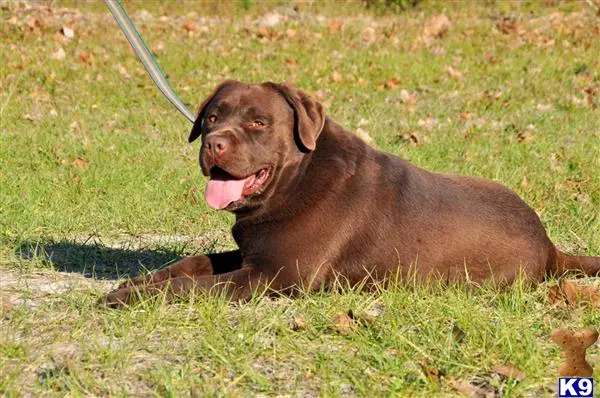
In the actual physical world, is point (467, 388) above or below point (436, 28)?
above

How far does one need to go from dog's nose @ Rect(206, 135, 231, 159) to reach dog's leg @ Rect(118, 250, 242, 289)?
0.65 meters

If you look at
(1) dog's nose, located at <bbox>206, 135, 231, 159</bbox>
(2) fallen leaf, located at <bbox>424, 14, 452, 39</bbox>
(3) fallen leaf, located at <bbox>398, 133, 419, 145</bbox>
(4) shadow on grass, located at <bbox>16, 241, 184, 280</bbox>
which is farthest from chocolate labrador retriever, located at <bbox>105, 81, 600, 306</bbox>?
(2) fallen leaf, located at <bbox>424, 14, 452, 39</bbox>

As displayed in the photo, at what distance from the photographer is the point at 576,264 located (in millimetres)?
5531

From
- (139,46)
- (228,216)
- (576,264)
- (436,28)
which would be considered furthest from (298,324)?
(436,28)

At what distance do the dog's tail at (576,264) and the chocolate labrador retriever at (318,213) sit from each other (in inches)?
11.4

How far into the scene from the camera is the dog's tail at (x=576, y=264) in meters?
5.48

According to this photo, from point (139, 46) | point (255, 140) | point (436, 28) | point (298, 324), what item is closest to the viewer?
point (298, 324)

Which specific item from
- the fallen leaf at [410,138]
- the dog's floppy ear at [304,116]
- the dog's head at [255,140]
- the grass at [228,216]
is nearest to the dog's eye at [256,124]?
the dog's head at [255,140]

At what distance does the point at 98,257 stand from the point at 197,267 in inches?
43.4

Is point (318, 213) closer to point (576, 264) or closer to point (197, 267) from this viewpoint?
point (197, 267)

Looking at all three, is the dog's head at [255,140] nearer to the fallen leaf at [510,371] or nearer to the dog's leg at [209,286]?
the dog's leg at [209,286]

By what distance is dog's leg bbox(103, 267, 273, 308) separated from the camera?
4738 mm

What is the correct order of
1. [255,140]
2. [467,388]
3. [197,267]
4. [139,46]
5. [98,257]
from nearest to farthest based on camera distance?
[467,388]
[255,140]
[197,267]
[139,46]
[98,257]

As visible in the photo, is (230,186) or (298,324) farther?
(230,186)
